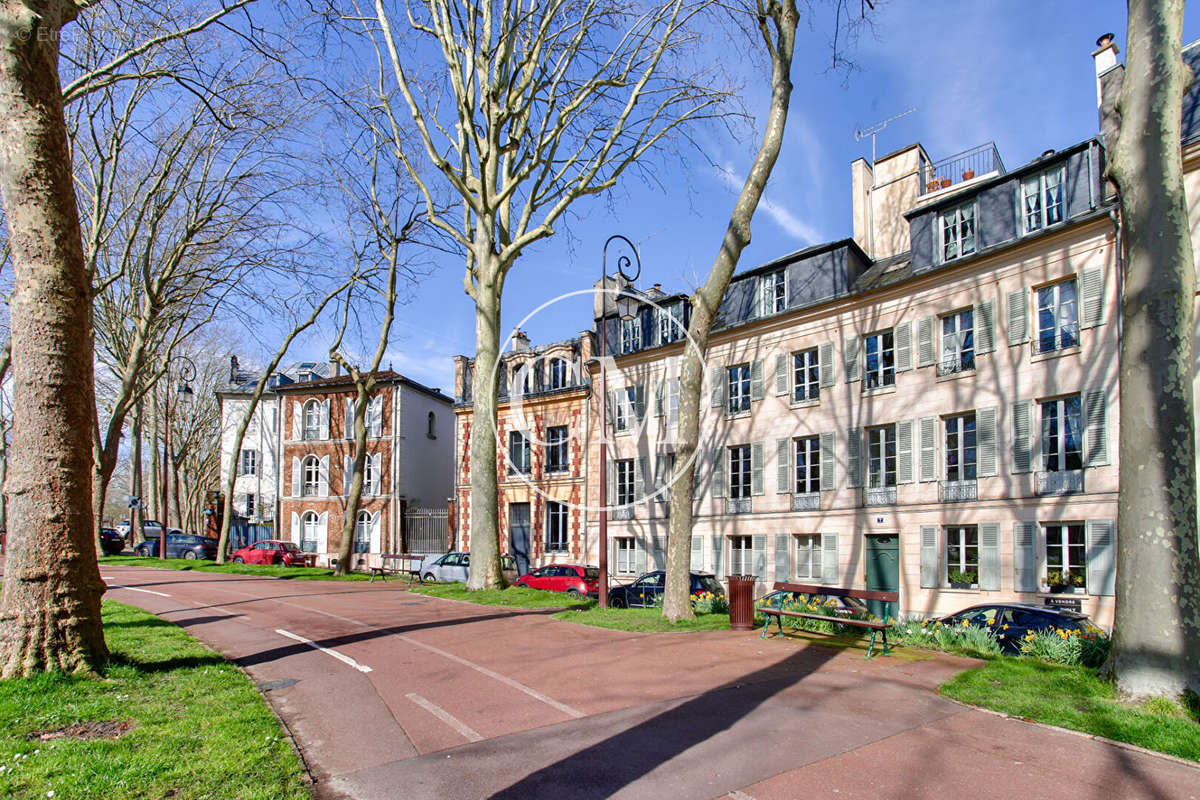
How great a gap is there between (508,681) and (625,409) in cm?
2161

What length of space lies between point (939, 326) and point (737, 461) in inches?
318

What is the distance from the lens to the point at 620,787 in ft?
16.6

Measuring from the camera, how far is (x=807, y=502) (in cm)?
2328

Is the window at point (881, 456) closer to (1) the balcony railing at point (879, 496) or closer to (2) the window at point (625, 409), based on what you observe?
(1) the balcony railing at point (879, 496)

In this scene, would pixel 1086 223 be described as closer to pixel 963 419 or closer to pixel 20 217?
pixel 963 419

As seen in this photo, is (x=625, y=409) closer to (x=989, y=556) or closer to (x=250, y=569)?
(x=989, y=556)

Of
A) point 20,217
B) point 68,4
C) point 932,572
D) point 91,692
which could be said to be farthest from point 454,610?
point 932,572

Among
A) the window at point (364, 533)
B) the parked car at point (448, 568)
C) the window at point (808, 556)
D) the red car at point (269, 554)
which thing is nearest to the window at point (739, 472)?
the window at point (808, 556)

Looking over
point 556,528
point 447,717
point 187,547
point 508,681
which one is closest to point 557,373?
point 556,528

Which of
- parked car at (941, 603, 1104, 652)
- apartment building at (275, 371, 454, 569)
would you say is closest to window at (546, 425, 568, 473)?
apartment building at (275, 371, 454, 569)

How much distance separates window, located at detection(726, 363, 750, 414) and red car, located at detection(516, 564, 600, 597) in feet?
24.8

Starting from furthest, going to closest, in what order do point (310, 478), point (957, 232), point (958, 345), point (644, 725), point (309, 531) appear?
point (310, 478), point (309, 531), point (957, 232), point (958, 345), point (644, 725)

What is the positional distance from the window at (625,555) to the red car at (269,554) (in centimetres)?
1511

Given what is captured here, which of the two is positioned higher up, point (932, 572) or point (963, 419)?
point (963, 419)
